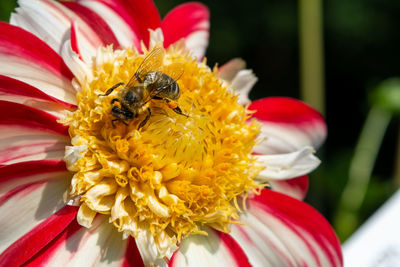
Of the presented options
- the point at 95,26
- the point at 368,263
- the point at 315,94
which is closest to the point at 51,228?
the point at 95,26

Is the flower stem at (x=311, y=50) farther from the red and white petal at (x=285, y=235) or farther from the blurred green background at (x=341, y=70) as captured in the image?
the red and white petal at (x=285, y=235)

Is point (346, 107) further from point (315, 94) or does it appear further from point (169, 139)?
point (169, 139)

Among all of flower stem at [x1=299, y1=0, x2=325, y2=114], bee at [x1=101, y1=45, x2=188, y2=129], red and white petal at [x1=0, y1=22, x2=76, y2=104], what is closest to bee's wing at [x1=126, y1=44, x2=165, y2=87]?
bee at [x1=101, y1=45, x2=188, y2=129]

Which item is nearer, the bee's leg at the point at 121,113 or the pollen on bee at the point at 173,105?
the bee's leg at the point at 121,113

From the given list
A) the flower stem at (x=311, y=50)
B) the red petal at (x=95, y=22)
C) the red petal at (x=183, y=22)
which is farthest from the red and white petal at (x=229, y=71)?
the flower stem at (x=311, y=50)

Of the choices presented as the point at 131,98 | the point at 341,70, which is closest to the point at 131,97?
the point at 131,98

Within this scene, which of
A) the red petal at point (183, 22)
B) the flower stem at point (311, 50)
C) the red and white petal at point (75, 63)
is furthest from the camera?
the flower stem at point (311, 50)
